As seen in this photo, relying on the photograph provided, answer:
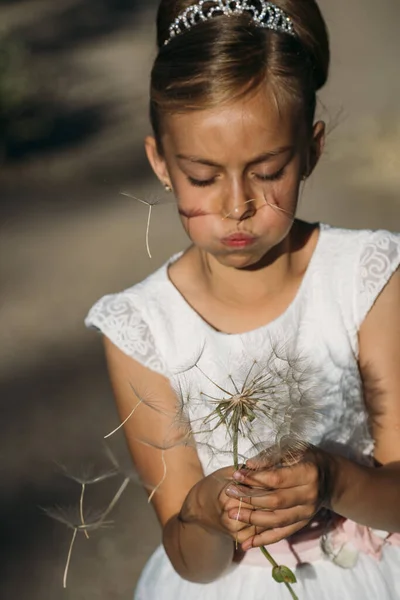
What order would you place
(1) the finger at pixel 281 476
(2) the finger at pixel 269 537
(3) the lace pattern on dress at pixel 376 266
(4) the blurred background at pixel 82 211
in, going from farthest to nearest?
1. (4) the blurred background at pixel 82 211
2. (3) the lace pattern on dress at pixel 376 266
3. (2) the finger at pixel 269 537
4. (1) the finger at pixel 281 476

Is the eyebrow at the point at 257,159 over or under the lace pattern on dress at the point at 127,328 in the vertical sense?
over

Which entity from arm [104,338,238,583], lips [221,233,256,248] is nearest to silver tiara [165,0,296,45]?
lips [221,233,256,248]

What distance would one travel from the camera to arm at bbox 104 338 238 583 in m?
2.12

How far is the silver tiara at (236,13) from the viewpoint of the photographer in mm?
2162

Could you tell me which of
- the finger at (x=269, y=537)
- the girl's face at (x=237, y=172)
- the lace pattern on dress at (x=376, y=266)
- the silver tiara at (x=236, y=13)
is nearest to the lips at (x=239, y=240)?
→ the girl's face at (x=237, y=172)

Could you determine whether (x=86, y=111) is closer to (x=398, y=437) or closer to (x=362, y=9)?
(x=362, y=9)

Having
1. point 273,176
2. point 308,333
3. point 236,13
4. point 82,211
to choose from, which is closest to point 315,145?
point 273,176

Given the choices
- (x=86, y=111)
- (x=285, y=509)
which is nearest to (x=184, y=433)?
(x=285, y=509)

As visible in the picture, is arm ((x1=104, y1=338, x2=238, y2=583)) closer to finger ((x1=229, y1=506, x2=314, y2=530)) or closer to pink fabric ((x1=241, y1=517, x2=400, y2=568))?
pink fabric ((x1=241, y1=517, x2=400, y2=568))

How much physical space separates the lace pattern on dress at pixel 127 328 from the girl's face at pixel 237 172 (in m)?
0.35

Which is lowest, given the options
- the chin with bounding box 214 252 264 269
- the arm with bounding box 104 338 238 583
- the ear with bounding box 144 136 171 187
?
the arm with bounding box 104 338 238 583

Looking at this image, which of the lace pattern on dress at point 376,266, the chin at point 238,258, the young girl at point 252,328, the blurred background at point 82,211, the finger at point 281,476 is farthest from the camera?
the blurred background at point 82,211

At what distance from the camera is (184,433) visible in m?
2.04

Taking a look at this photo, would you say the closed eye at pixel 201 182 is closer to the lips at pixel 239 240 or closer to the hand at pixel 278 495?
the lips at pixel 239 240
